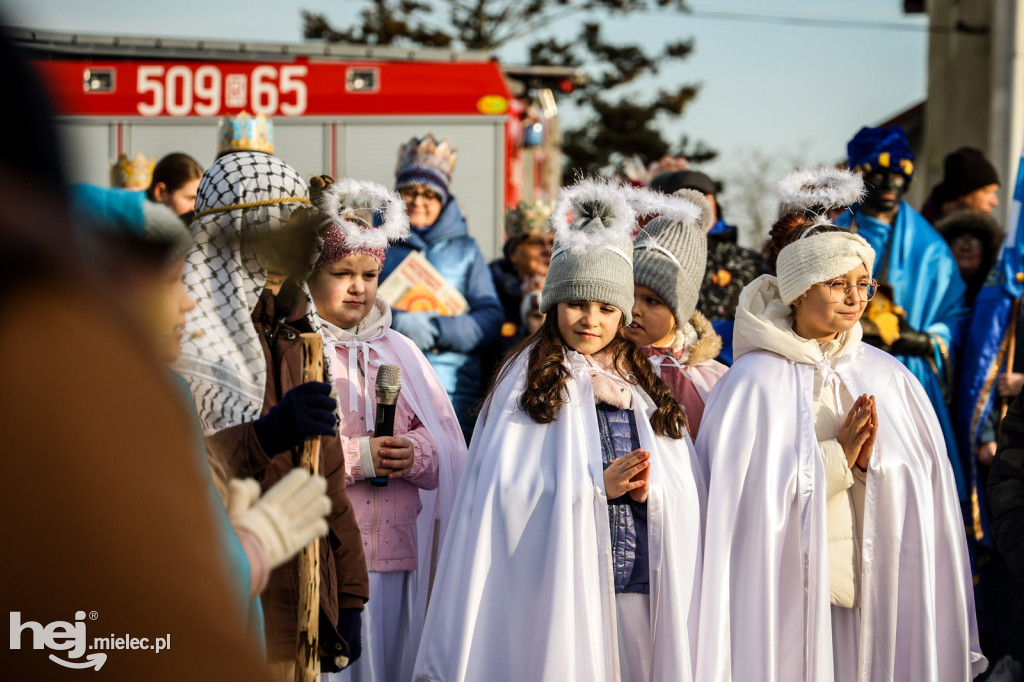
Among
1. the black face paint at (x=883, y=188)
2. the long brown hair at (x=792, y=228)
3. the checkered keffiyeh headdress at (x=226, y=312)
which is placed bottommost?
the checkered keffiyeh headdress at (x=226, y=312)

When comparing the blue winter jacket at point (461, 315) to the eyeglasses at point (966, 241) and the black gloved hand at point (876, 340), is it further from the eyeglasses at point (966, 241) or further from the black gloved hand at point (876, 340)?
the eyeglasses at point (966, 241)

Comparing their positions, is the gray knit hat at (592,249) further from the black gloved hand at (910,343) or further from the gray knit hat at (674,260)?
the black gloved hand at (910,343)

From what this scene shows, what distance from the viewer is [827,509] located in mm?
4172

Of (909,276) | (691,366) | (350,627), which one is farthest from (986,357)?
(350,627)

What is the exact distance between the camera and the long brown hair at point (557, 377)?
12.9ft

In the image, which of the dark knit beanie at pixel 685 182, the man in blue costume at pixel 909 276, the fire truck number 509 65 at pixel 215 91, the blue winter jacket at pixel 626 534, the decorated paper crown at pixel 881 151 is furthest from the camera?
the fire truck number 509 65 at pixel 215 91

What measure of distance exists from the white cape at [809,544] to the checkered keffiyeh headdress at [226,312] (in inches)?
97.9

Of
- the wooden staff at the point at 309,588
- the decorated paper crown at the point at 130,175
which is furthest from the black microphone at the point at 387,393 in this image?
the decorated paper crown at the point at 130,175

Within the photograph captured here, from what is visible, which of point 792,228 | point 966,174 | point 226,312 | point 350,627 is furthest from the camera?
point 966,174

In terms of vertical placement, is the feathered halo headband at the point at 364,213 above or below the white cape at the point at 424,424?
above

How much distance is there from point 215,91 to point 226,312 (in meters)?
9.93

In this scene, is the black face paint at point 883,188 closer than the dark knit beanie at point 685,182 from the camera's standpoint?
Yes

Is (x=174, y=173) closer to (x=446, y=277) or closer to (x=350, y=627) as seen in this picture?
(x=446, y=277)

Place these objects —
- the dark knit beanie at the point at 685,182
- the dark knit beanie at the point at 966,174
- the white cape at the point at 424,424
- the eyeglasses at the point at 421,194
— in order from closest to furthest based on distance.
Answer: the white cape at the point at 424,424 < the dark knit beanie at the point at 685,182 < the eyeglasses at the point at 421,194 < the dark knit beanie at the point at 966,174
